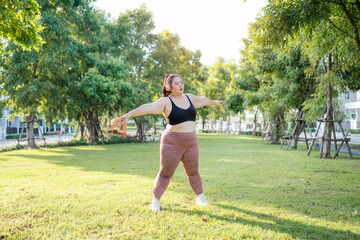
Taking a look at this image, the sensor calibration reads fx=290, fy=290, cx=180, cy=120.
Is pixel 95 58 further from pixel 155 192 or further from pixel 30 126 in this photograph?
pixel 155 192

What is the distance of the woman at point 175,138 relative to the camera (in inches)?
198

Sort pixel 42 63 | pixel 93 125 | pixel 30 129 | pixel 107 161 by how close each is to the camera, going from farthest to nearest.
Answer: pixel 93 125
pixel 30 129
pixel 42 63
pixel 107 161

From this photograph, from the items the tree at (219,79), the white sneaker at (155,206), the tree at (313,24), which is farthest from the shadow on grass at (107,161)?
the tree at (219,79)

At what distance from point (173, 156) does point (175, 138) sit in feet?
1.03

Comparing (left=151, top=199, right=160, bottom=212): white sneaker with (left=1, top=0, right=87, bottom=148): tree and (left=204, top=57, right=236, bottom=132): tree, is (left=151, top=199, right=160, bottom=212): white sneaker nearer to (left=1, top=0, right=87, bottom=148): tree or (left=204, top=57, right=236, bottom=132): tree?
(left=1, top=0, right=87, bottom=148): tree

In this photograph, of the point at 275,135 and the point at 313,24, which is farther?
the point at 275,135

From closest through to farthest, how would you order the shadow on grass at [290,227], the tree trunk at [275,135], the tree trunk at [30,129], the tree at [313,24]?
the shadow on grass at [290,227] < the tree at [313,24] < the tree trunk at [30,129] < the tree trunk at [275,135]

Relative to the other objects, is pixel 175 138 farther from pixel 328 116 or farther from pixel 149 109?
pixel 328 116

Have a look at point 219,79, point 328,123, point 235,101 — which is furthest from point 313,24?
point 219,79

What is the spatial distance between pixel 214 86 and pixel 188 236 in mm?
45773

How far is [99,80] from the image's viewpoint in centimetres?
1972

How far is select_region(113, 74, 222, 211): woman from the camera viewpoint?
5035 mm

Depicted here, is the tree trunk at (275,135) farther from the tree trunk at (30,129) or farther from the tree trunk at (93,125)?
the tree trunk at (30,129)

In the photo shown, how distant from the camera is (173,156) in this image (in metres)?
5.07
